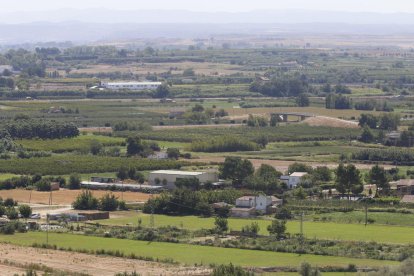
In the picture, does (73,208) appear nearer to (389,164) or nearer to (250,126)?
(389,164)

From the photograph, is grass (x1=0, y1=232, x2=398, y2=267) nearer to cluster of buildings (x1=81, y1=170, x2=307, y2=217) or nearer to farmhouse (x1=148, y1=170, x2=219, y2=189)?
cluster of buildings (x1=81, y1=170, x2=307, y2=217)

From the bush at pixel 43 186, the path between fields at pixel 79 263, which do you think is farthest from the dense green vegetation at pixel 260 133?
the path between fields at pixel 79 263

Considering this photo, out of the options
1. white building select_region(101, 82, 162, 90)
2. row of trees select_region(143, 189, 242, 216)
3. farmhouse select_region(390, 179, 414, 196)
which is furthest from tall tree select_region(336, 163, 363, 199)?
white building select_region(101, 82, 162, 90)

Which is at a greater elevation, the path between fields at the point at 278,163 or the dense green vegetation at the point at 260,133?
the path between fields at the point at 278,163

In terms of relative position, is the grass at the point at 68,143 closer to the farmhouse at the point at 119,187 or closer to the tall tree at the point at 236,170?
the farmhouse at the point at 119,187

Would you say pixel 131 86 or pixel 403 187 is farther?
pixel 131 86

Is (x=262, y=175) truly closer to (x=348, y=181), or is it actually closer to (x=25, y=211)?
(x=348, y=181)

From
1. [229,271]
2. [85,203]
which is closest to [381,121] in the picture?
[85,203]
